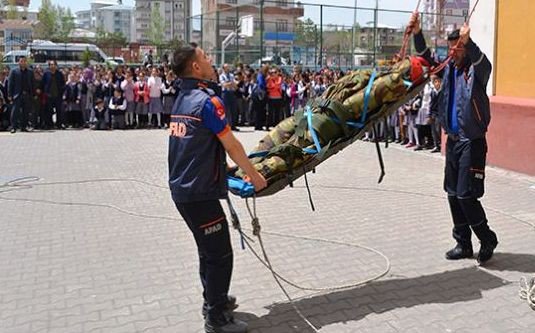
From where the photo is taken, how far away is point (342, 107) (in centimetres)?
529

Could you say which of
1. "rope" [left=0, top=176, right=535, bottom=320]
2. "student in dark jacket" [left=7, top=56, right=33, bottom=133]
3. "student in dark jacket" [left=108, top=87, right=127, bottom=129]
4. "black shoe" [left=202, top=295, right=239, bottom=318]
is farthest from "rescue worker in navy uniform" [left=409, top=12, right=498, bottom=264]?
"student in dark jacket" [left=7, top=56, right=33, bottom=133]

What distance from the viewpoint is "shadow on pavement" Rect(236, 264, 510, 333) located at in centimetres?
470

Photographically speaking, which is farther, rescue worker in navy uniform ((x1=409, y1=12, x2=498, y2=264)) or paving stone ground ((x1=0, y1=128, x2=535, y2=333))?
rescue worker in navy uniform ((x1=409, y1=12, x2=498, y2=264))

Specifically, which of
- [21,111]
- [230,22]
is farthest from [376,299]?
[230,22]

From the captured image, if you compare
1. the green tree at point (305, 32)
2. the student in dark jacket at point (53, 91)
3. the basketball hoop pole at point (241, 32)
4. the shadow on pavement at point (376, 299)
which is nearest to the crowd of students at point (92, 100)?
the student in dark jacket at point (53, 91)

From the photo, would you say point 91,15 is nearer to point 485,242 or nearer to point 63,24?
point 63,24

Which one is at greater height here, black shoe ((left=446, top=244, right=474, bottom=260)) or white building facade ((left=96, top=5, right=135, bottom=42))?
white building facade ((left=96, top=5, right=135, bottom=42))

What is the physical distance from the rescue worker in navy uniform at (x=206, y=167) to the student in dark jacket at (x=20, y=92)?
1412cm

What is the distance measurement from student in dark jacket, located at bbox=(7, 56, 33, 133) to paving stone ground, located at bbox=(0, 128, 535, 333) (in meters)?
6.79

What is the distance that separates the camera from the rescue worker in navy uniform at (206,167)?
4.16 metres

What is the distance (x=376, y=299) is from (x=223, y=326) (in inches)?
55.9

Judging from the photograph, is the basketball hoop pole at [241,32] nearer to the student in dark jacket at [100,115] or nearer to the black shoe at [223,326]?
the student in dark jacket at [100,115]

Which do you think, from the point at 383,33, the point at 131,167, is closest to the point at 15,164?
the point at 131,167

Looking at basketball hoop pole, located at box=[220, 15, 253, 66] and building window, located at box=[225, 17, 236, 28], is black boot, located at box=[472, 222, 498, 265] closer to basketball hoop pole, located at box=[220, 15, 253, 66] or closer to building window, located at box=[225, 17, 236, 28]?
basketball hoop pole, located at box=[220, 15, 253, 66]
